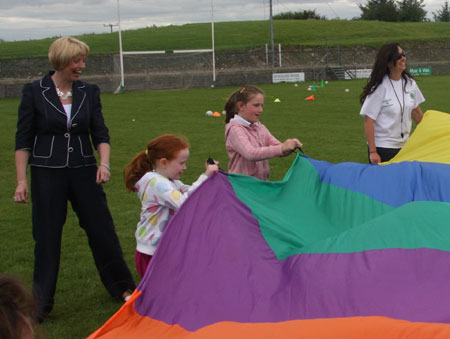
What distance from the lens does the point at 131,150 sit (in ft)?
41.0

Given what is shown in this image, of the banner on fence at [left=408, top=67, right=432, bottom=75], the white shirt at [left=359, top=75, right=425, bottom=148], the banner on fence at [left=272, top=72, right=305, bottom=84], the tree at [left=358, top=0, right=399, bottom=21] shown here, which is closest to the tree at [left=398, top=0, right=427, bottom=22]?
the tree at [left=358, top=0, right=399, bottom=21]

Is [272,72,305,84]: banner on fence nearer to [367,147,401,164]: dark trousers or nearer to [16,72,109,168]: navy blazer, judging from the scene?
[367,147,401,164]: dark trousers

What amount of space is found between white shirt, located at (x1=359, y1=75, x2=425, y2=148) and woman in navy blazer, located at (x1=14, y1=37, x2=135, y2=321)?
94.0 inches

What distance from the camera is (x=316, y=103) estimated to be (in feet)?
71.9

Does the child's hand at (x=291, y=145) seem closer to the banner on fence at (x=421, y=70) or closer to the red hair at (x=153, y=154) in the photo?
the red hair at (x=153, y=154)

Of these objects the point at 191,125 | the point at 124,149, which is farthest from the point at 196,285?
the point at 191,125

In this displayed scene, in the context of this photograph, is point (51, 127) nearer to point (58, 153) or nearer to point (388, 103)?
point (58, 153)

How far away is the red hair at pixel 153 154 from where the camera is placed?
4.31m

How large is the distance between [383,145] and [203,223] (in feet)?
8.48

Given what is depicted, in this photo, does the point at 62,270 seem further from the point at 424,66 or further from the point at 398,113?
the point at 424,66

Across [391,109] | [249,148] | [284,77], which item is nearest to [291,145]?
[249,148]

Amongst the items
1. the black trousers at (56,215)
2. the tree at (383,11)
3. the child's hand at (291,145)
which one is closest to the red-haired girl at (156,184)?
the black trousers at (56,215)

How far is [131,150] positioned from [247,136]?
779 centimetres

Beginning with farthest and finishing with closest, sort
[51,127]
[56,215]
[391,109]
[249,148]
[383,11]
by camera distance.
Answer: [383,11] → [391,109] → [249,148] → [56,215] → [51,127]
